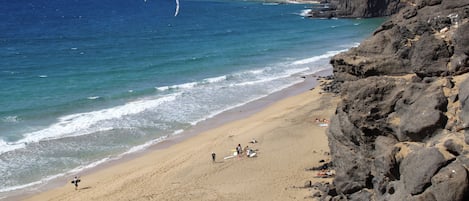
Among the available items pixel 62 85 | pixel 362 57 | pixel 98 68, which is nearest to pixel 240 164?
pixel 362 57

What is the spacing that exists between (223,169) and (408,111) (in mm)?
13305

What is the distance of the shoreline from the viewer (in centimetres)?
2723

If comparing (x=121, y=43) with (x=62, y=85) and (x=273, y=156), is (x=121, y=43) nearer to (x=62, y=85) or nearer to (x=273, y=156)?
(x=62, y=85)

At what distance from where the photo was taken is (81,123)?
1449 inches

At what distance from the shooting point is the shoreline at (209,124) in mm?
27231

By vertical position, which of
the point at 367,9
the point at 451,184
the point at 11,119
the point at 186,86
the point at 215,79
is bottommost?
the point at 367,9

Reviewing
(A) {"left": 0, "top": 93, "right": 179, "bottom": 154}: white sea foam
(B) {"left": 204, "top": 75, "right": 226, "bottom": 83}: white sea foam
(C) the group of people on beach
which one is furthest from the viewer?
(B) {"left": 204, "top": 75, "right": 226, "bottom": 83}: white sea foam

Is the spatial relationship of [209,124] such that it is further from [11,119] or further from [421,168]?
[421,168]

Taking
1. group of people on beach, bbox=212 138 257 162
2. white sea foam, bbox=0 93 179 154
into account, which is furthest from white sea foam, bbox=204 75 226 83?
group of people on beach, bbox=212 138 257 162

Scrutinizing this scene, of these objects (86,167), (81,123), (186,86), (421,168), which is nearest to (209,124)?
(81,123)

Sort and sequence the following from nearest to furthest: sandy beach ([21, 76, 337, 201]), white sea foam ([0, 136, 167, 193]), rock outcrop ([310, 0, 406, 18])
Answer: sandy beach ([21, 76, 337, 201])
white sea foam ([0, 136, 167, 193])
rock outcrop ([310, 0, 406, 18])

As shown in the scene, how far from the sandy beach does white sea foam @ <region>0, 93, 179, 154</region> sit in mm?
6382

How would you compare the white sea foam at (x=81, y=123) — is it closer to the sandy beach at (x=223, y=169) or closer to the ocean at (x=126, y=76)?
the ocean at (x=126, y=76)

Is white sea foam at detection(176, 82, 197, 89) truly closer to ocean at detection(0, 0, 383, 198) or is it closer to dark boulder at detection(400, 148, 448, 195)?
ocean at detection(0, 0, 383, 198)
